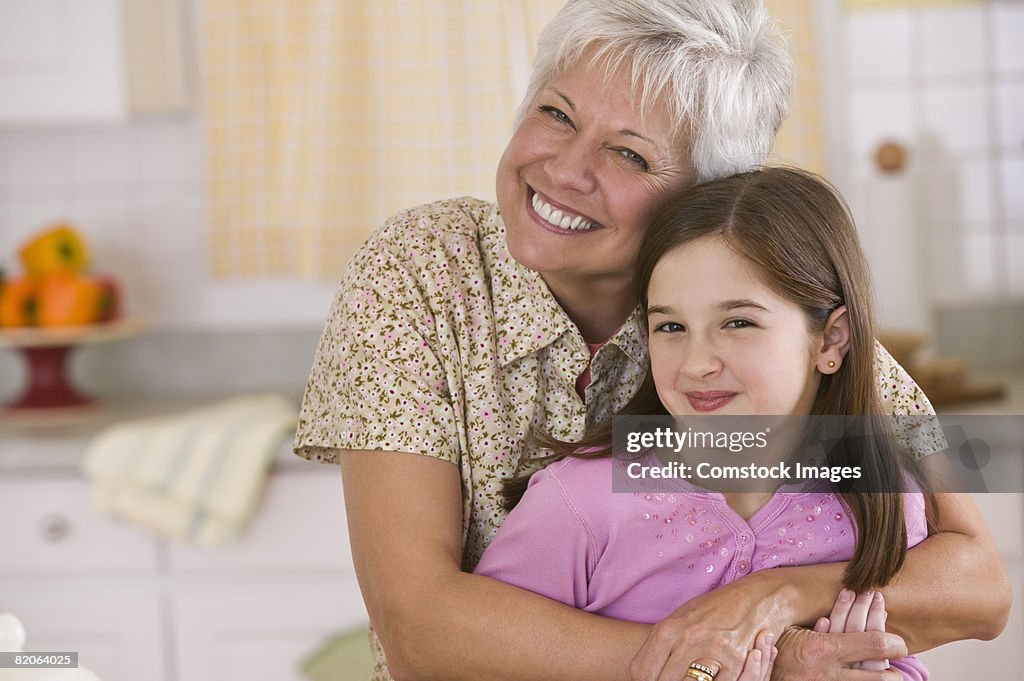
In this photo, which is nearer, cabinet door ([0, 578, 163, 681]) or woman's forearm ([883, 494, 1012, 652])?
woman's forearm ([883, 494, 1012, 652])

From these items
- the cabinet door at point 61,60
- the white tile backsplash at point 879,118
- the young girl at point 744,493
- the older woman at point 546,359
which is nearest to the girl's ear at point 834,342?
the young girl at point 744,493

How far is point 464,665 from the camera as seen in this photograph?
838 millimetres

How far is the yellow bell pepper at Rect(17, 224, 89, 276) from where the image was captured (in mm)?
2131

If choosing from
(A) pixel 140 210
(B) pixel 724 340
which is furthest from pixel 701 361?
(A) pixel 140 210

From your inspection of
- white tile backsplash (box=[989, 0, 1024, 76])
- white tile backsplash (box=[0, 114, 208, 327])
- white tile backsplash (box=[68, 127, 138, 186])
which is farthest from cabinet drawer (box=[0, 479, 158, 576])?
white tile backsplash (box=[989, 0, 1024, 76])

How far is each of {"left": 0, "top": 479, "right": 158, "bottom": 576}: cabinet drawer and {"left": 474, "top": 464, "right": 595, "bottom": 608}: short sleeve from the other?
1168 mm

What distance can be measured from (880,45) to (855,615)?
62.5 inches

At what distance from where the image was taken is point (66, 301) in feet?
6.82

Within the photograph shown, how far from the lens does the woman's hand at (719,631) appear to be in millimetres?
772

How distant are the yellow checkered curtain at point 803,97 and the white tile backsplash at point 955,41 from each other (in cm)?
23

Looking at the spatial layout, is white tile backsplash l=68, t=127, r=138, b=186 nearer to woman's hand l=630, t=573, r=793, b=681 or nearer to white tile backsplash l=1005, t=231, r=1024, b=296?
white tile backsplash l=1005, t=231, r=1024, b=296

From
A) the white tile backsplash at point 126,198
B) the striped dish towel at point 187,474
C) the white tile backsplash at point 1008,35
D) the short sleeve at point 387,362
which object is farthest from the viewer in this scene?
the white tile backsplash at point 126,198

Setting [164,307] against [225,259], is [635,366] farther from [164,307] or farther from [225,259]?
[164,307]

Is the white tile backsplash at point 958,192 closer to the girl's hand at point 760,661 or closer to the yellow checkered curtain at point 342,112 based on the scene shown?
the yellow checkered curtain at point 342,112
